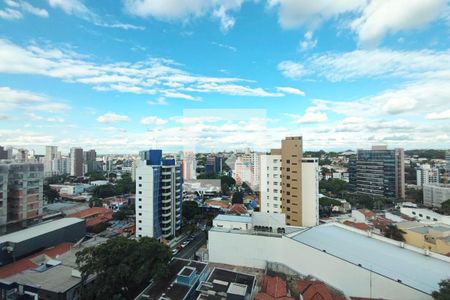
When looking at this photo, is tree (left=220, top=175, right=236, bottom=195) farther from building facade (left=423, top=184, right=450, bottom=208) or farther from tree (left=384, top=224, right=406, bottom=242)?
building facade (left=423, top=184, right=450, bottom=208)

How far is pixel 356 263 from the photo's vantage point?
6.36 m

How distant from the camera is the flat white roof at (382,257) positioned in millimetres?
5860

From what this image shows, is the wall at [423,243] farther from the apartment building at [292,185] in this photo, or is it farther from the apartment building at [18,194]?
the apartment building at [18,194]

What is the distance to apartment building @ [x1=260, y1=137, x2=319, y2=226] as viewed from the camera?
10.9 m

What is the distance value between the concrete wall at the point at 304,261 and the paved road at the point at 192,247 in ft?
5.05

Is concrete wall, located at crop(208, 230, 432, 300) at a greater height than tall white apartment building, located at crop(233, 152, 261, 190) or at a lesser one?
lesser

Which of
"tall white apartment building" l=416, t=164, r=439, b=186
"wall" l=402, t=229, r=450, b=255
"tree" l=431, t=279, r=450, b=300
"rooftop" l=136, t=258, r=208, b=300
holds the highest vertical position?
"tall white apartment building" l=416, t=164, r=439, b=186

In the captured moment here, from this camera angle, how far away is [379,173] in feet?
70.9

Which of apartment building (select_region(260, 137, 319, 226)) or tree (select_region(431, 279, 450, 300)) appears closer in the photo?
tree (select_region(431, 279, 450, 300))

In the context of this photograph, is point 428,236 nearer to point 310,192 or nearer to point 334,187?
point 310,192

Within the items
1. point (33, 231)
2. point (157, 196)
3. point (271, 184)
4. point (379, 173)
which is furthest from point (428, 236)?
point (33, 231)

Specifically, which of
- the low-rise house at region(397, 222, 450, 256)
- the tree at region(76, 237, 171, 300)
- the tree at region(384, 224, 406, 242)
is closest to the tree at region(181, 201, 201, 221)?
the tree at region(76, 237, 171, 300)

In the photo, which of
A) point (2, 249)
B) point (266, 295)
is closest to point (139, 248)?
point (266, 295)

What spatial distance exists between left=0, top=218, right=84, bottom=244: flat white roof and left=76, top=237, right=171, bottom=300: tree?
3882mm
